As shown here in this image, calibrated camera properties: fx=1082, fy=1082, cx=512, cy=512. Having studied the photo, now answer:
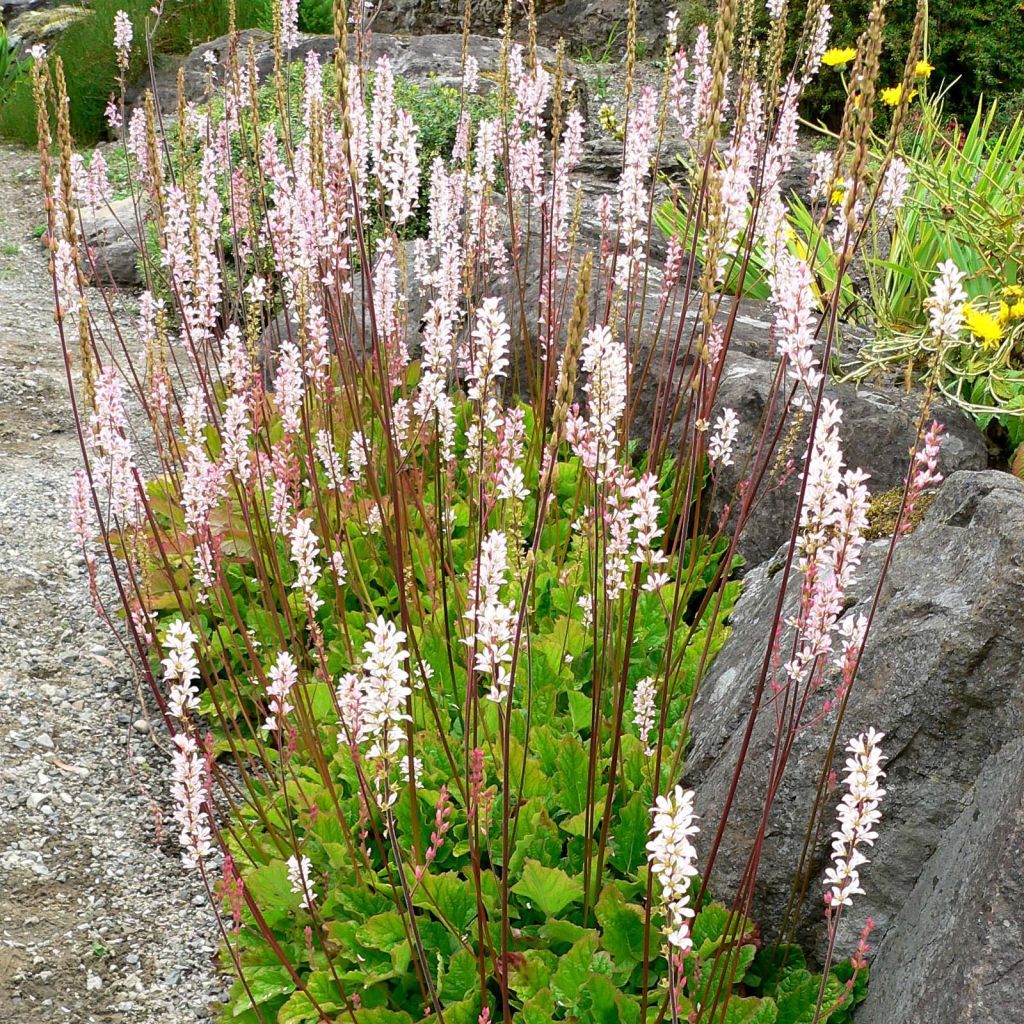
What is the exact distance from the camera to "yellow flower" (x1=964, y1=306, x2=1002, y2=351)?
4348mm

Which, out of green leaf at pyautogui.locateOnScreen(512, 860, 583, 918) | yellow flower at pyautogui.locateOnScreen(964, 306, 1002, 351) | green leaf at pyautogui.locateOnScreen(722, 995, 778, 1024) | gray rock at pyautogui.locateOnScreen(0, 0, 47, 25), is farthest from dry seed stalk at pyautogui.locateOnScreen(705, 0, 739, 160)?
gray rock at pyautogui.locateOnScreen(0, 0, 47, 25)

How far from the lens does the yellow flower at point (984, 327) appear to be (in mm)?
4348

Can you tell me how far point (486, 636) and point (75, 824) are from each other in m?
2.22

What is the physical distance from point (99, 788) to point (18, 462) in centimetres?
263

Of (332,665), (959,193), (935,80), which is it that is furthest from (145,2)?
(332,665)

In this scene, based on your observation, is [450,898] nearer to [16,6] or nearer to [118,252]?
Result: [118,252]

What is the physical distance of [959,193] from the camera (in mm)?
5379

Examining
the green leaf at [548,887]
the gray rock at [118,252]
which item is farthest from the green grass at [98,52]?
the green leaf at [548,887]

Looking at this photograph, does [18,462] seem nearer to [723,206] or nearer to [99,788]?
[99,788]

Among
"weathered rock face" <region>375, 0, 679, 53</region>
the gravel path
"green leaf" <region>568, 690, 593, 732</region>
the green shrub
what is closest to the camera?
the gravel path

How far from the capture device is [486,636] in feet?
5.73

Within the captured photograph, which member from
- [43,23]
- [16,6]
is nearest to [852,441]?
[43,23]

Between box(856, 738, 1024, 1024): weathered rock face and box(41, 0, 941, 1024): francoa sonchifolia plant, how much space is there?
13 cm

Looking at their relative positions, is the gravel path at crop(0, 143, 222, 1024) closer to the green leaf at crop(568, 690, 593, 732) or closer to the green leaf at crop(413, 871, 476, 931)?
the green leaf at crop(413, 871, 476, 931)
